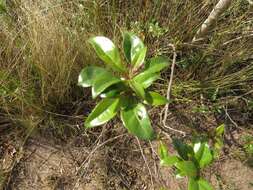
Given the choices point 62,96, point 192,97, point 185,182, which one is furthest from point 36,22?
point 185,182

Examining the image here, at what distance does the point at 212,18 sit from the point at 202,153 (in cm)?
82

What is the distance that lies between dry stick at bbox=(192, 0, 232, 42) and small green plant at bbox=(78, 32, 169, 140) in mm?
643

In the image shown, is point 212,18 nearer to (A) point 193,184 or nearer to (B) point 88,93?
(B) point 88,93

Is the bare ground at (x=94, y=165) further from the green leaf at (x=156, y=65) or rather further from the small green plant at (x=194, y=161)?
the green leaf at (x=156, y=65)

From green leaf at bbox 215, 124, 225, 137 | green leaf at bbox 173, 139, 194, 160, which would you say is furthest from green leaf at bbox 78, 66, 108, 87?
green leaf at bbox 215, 124, 225, 137

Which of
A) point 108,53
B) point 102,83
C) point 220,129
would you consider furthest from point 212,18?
point 102,83

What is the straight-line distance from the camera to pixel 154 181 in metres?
1.96

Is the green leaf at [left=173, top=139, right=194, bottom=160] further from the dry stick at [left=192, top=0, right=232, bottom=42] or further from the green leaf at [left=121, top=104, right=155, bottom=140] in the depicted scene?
the dry stick at [left=192, top=0, right=232, bottom=42]

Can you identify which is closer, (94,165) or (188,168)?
(188,168)

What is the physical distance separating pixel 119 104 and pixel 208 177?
41.0 inches

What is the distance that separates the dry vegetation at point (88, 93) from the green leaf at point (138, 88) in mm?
739

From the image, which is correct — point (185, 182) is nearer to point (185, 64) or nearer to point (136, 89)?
point (185, 64)

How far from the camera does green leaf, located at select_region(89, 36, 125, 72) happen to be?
112 cm

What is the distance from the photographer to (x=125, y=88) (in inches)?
43.3
